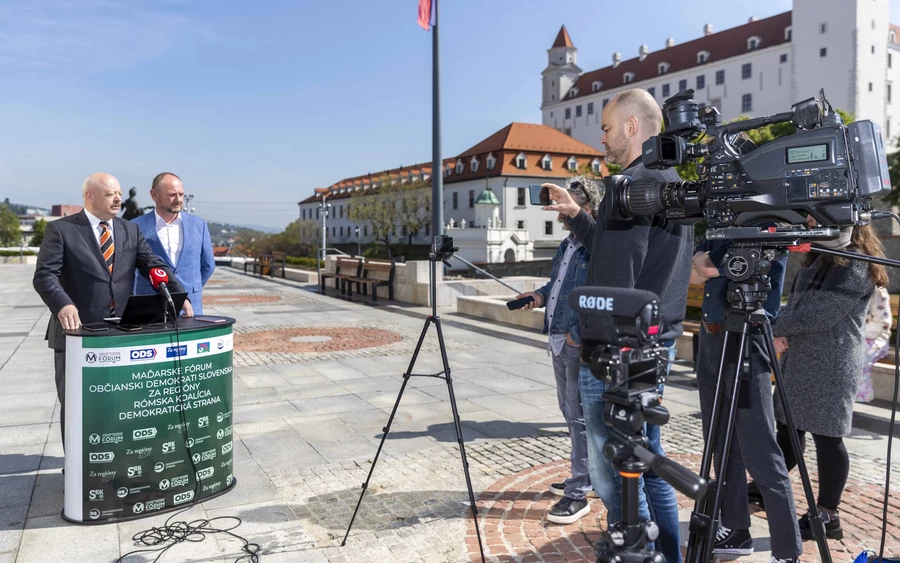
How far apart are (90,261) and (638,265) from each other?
150 inches

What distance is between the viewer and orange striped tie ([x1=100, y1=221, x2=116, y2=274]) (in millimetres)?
4801

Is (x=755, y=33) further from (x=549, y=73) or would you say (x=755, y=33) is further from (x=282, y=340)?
(x=282, y=340)

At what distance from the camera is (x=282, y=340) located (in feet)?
38.3

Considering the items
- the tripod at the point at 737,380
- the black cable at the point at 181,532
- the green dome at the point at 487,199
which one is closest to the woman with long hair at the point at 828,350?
the tripod at the point at 737,380

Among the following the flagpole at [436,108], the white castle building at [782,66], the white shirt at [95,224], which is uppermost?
the white castle building at [782,66]

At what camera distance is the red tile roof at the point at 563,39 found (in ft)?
333

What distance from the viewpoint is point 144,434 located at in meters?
4.07

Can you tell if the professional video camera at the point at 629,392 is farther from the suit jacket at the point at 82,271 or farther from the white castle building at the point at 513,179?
the white castle building at the point at 513,179

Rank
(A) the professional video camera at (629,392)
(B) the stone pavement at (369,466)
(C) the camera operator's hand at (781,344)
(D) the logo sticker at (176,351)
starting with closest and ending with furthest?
(A) the professional video camera at (629,392) → (B) the stone pavement at (369,466) → (C) the camera operator's hand at (781,344) → (D) the logo sticker at (176,351)

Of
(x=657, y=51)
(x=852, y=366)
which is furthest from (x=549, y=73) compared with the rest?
(x=852, y=366)

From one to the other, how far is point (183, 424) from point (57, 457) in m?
1.82

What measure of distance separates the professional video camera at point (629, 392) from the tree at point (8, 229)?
402ft

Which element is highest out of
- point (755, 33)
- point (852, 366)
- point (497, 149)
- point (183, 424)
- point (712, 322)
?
point (755, 33)

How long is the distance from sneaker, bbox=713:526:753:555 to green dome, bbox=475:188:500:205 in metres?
64.2
